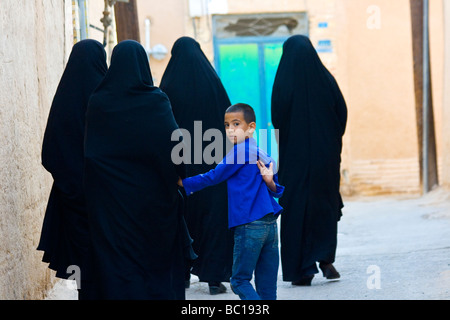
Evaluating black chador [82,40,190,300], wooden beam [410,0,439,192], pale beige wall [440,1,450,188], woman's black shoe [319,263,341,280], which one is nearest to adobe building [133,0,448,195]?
wooden beam [410,0,439,192]

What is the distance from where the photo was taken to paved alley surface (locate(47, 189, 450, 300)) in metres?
4.93

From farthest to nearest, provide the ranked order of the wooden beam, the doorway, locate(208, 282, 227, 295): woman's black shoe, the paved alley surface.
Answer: the doorway, the wooden beam, locate(208, 282, 227, 295): woman's black shoe, the paved alley surface

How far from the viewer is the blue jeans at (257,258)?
153 inches

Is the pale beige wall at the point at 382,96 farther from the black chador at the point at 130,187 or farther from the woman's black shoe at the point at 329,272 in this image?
the black chador at the point at 130,187

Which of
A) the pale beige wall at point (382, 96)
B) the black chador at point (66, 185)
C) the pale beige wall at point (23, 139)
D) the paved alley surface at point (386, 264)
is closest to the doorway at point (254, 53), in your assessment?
the pale beige wall at point (382, 96)

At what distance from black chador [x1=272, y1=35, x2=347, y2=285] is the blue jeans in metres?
1.43

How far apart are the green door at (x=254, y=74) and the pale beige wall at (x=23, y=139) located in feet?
22.1

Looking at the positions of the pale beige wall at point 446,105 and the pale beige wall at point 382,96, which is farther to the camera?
the pale beige wall at point 382,96

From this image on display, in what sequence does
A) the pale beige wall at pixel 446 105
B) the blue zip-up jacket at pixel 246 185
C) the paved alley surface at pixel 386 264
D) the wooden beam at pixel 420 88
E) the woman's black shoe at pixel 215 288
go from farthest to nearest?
1. the wooden beam at pixel 420 88
2. the pale beige wall at pixel 446 105
3. the woman's black shoe at pixel 215 288
4. the paved alley surface at pixel 386 264
5. the blue zip-up jacket at pixel 246 185

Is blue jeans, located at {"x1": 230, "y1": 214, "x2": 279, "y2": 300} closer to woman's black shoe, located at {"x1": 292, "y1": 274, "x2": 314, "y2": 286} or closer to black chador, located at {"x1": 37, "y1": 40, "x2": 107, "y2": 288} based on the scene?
black chador, located at {"x1": 37, "y1": 40, "x2": 107, "y2": 288}

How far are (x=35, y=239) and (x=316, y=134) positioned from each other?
1.82m

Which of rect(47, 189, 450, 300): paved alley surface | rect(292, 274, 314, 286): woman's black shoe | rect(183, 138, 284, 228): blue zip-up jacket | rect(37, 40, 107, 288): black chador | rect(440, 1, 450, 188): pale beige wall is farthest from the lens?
rect(440, 1, 450, 188): pale beige wall
